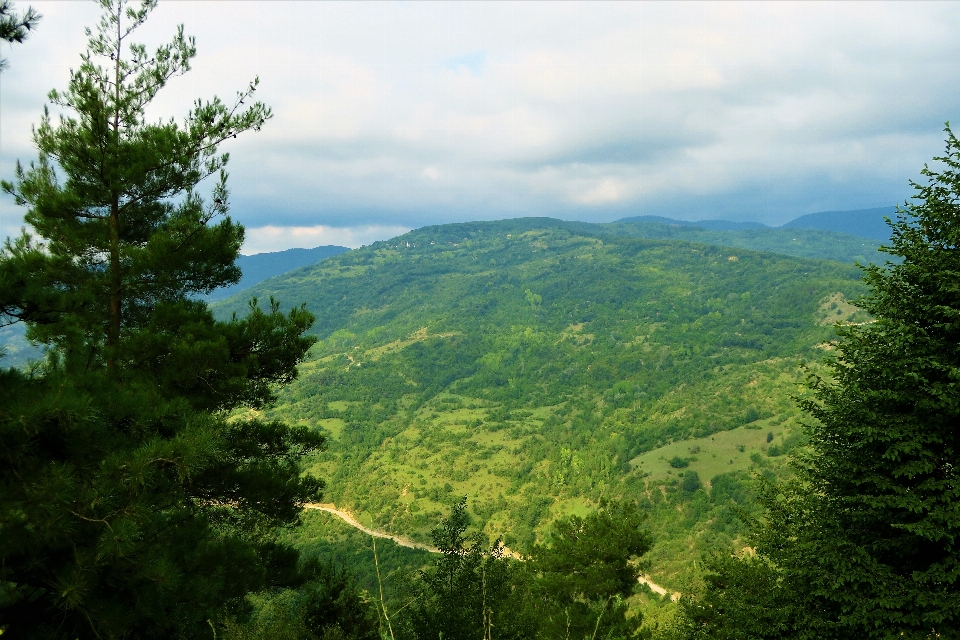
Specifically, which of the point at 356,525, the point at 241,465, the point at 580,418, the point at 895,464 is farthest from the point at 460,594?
the point at 580,418

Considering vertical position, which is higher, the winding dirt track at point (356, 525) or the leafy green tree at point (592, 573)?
the leafy green tree at point (592, 573)

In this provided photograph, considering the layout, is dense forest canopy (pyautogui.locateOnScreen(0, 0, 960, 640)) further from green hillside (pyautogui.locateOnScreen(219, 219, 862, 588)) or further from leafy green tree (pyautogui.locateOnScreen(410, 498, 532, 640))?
green hillside (pyautogui.locateOnScreen(219, 219, 862, 588))

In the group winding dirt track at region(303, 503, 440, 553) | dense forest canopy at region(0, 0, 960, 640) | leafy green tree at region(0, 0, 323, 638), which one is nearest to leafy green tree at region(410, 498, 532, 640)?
dense forest canopy at region(0, 0, 960, 640)

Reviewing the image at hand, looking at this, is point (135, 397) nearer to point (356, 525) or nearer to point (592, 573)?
point (592, 573)

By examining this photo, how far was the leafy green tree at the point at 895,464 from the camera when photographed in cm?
852

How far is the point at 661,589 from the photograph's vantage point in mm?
62000

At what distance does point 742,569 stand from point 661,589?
185 feet

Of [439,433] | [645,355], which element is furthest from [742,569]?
[645,355]

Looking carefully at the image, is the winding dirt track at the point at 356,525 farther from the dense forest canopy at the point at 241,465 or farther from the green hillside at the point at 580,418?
the dense forest canopy at the point at 241,465

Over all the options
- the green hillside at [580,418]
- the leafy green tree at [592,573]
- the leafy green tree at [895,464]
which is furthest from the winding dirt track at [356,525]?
the leafy green tree at [895,464]

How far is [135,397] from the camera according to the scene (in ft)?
23.8

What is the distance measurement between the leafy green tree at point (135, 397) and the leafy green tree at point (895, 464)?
33.8ft

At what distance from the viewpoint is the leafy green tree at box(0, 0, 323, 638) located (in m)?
5.88

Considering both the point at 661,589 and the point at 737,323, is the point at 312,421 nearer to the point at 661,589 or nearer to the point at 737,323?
the point at 661,589
